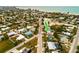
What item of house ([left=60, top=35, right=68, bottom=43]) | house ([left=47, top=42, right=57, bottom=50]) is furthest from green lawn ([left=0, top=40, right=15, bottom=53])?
house ([left=60, top=35, right=68, bottom=43])

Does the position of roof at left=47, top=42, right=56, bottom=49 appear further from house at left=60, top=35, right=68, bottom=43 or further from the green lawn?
the green lawn

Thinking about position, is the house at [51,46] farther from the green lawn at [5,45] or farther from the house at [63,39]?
the green lawn at [5,45]

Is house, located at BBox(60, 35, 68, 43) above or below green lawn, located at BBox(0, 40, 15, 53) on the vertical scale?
above

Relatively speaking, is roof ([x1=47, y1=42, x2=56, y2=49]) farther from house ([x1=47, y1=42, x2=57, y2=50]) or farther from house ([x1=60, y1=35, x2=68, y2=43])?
house ([x1=60, y1=35, x2=68, y2=43])

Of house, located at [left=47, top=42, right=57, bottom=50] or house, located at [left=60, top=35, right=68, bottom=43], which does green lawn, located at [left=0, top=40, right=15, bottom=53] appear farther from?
house, located at [left=60, top=35, right=68, bottom=43]

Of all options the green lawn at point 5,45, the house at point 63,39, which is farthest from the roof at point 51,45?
the green lawn at point 5,45

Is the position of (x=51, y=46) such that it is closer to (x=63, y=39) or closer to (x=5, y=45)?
(x=63, y=39)

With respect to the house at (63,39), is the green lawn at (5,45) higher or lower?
lower

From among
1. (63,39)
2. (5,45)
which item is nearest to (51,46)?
(63,39)
